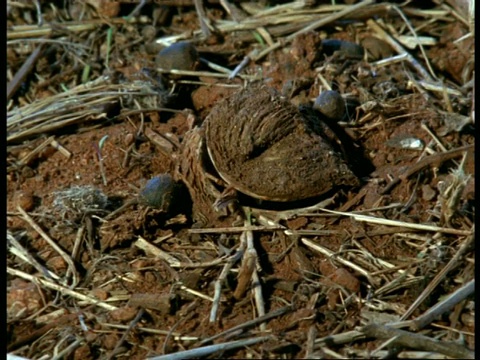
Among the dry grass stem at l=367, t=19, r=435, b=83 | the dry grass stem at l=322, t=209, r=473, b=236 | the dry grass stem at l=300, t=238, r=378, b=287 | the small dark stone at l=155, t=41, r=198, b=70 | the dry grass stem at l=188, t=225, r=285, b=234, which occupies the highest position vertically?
the small dark stone at l=155, t=41, r=198, b=70

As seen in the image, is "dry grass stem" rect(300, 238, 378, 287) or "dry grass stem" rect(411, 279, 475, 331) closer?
"dry grass stem" rect(411, 279, 475, 331)

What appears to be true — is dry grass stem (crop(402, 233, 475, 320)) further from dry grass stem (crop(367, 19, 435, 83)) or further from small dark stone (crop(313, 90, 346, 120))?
dry grass stem (crop(367, 19, 435, 83))

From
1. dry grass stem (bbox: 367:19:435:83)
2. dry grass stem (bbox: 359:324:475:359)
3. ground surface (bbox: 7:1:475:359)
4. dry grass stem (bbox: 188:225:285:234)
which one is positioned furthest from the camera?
dry grass stem (bbox: 367:19:435:83)

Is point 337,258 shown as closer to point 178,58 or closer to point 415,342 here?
point 415,342

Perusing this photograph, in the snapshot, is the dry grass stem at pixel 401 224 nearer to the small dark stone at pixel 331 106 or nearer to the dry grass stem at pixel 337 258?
the dry grass stem at pixel 337 258

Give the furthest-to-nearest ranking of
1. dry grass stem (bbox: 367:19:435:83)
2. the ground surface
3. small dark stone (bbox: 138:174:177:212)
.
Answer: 1. dry grass stem (bbox: 367:19:435:83)
2. small dark stone (bbox: 138:174:177:212)
3. the ground surface

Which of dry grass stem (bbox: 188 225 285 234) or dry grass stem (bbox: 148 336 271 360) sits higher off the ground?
dry grass stem (bbox: 188 225 285 234)

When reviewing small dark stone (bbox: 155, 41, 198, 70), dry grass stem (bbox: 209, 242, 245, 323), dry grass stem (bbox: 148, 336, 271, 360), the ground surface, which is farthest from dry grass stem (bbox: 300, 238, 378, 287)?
small dark stone (bbox: 155, 41, 198, 70)

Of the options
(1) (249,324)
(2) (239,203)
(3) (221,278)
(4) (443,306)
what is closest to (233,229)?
(2) (239,203)
